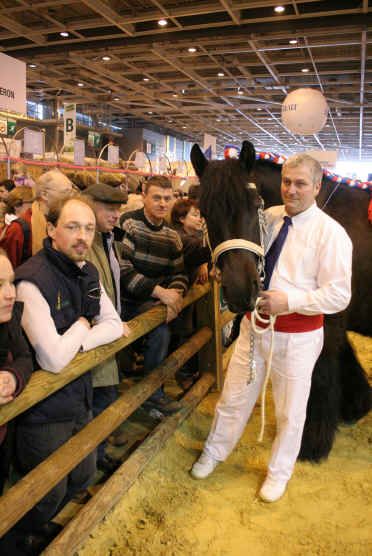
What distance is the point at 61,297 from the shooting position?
2064 mm

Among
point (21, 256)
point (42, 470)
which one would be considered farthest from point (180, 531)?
point (21, 256)

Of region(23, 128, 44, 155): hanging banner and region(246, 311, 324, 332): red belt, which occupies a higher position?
region(23, 128, 44, 155): hanging banner

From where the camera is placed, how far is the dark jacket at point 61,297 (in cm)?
200

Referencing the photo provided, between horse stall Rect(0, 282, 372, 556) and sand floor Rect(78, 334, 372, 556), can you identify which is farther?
sand floor Rect(78, 334, 372, 556)

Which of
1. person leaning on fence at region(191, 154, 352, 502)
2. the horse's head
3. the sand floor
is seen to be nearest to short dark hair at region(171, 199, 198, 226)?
person leaning on fence at region(191, 154, 352, 502)

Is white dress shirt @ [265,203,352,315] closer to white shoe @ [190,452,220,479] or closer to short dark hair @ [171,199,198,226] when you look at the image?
white shoe @ [190,452,220,479]

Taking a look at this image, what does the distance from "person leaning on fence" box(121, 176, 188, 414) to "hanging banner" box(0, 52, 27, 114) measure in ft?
9.99

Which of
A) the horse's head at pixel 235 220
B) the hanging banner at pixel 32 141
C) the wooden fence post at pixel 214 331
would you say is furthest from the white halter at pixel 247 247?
the hanging banner at pixel 32 141

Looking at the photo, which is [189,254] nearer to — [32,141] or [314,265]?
[314,265]

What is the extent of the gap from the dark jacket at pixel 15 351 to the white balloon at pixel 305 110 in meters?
8.40

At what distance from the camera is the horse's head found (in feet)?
7.22

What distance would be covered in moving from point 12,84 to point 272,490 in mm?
5430

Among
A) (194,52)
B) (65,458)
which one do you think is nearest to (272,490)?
(65,458)

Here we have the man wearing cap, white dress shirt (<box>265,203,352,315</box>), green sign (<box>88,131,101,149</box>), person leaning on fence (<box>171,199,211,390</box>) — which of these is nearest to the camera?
white dress shirt (<box>265,203,352,315</box>)
